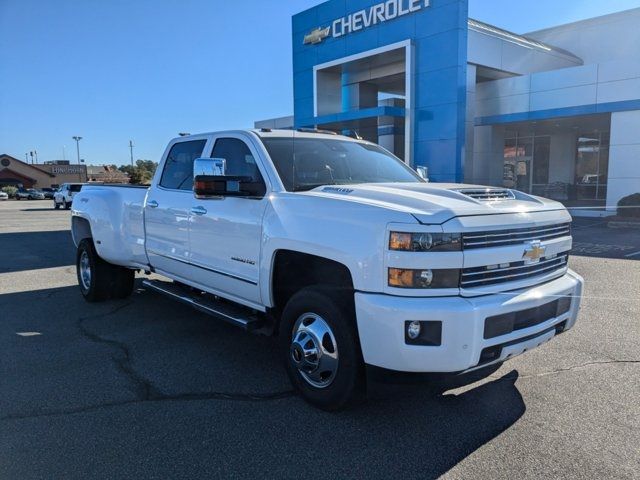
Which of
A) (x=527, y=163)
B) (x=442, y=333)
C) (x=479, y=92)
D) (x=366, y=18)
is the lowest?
(x=442, y=333)

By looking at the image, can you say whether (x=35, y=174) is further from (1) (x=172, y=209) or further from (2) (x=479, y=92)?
(1) (x=172, y=209)

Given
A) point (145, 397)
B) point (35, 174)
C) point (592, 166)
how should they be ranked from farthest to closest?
point (35, 174) < point (592, 166) < point (145, 397)

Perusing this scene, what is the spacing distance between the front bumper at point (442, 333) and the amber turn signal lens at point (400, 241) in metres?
0.30

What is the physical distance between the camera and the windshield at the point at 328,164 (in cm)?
434

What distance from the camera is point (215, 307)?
469cm

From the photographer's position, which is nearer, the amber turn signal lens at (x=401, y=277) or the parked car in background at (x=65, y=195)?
the amber turn signal lens at (x=401, y=277)

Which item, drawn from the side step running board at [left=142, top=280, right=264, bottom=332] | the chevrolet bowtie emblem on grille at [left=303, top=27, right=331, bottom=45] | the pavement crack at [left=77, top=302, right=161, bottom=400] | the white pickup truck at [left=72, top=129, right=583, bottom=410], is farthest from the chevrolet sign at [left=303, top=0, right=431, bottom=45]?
the pavement crack at [left=77, top=302, right=161, bottom=400]

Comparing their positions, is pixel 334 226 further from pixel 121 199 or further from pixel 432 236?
pixel 121 199

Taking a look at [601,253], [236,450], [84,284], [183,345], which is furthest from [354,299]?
[601,253]

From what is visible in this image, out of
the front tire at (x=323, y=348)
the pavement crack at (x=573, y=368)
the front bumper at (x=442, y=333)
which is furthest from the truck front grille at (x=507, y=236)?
the pavement crack at (x=573, y=368)

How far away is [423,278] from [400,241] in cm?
26

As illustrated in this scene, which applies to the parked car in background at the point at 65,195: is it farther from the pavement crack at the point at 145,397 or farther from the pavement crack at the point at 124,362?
the pavement crack at the point at 145,397

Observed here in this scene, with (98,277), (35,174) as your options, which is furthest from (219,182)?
(35,174)

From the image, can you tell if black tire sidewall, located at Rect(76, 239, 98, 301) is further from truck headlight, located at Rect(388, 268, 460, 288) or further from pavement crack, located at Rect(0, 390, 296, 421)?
truck headlight, located at Rect(388, 268, 460, 288)
